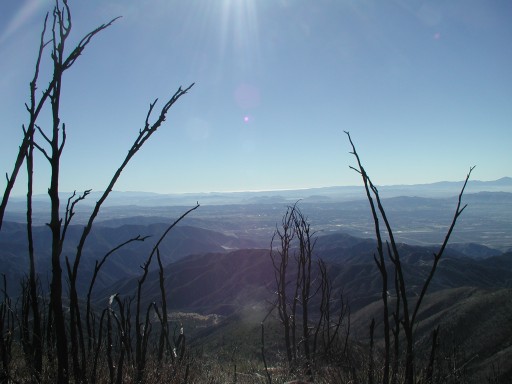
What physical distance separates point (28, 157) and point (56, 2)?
2.88ft

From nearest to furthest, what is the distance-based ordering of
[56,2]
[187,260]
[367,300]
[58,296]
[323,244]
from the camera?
[58,296] < [56,2] < [367,300] < [187,260] < [323,244]

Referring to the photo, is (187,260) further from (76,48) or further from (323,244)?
(76,48)

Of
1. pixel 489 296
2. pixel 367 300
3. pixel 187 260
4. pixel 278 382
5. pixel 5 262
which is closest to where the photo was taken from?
pixel 278 382

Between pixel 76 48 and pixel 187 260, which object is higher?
pixel 76 48

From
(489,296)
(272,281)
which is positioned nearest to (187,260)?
(272,281)

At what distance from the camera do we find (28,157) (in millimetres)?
2424

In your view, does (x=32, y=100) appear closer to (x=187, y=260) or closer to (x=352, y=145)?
(x=352, y=145)

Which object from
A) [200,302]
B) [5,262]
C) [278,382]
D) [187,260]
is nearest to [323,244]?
[187,260]

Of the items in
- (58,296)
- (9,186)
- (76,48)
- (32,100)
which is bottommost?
(58,296)

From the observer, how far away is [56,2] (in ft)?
7.68

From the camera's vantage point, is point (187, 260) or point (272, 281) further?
point (187, 260)

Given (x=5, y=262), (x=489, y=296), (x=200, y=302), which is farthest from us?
(x=5, y=262)

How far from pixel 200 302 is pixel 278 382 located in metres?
89.1

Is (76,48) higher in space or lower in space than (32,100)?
higher
